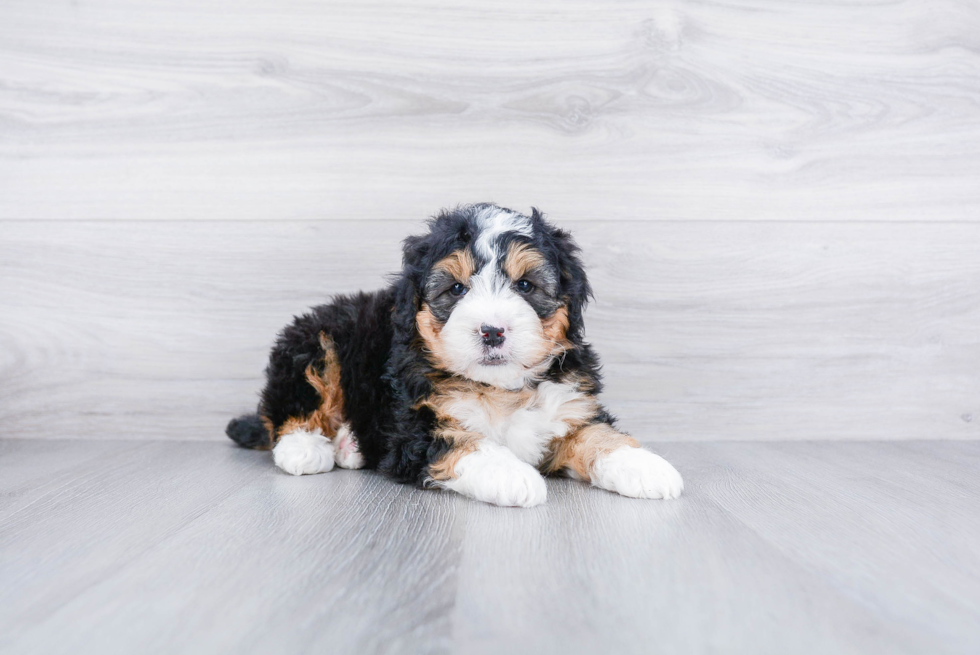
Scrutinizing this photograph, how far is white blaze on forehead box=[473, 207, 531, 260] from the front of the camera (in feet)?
6.27

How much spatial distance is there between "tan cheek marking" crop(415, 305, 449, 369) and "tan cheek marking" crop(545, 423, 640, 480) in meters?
0.44

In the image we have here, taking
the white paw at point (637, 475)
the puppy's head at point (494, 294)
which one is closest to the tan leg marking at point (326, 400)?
the puppy's head at point (494, 294)

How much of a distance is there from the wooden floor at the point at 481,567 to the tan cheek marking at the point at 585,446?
0.09 meters

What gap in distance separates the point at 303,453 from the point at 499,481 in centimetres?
78

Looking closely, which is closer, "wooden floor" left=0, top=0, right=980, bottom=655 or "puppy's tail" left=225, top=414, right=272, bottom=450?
"puppy's tail" left=225, top=414, right=272, bottom=450

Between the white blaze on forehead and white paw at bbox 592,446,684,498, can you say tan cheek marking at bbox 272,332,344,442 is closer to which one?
the white blaze on forehead

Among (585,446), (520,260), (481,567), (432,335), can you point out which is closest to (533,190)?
(520,260)

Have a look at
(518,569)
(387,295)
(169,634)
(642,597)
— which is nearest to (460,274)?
(387,295)

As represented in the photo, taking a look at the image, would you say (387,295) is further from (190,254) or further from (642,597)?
(642,597)

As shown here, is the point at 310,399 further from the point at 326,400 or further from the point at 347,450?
the point at 347,450

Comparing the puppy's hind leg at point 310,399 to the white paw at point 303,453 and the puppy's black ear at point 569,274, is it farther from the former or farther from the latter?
the puppy's black ear at point 569,274

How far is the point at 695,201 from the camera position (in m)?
2.81

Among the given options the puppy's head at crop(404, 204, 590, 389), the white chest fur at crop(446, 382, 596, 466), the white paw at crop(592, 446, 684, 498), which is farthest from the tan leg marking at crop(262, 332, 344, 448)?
the white paw at crop(592, 446, 684, 498)

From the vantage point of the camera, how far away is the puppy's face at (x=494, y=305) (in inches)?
71.7
